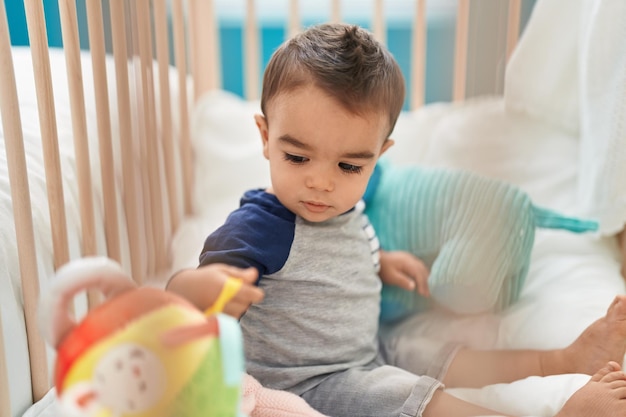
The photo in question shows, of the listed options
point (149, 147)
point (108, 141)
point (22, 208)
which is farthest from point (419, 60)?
point (22, 208)

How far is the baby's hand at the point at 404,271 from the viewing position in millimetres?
995

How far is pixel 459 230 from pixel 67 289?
2.03ft

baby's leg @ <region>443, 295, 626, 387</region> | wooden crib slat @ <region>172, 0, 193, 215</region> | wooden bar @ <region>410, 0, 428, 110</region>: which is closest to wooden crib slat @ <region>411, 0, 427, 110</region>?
wooden bar @ <region>410, 0, 428, 110</region>

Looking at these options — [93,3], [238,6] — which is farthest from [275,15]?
[93,3]

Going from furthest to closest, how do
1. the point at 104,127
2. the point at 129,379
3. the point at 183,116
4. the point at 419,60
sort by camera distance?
1. the point at 419,60
2. the point at 183,116
3. the point at 104,127
4. the point at 129,379

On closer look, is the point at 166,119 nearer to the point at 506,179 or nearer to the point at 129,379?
the point at 506,179

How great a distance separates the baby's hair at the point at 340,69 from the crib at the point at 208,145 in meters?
0.19

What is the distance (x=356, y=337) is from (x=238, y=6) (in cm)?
156

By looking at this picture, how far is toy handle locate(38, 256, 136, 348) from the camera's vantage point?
51cm

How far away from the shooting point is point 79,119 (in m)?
0.79

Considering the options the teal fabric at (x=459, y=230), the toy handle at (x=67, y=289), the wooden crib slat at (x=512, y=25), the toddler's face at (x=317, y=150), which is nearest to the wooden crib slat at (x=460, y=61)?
the wooden crib slat at (x=512, y=25)

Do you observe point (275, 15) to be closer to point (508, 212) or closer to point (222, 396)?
point (508, 212)

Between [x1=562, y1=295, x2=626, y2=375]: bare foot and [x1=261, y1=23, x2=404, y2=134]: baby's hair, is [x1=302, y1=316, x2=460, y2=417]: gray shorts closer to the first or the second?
[x1=562, y1=295, x2=626, y2=375]: bare foot

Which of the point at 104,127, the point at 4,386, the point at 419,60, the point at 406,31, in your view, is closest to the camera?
the point at 4,386
